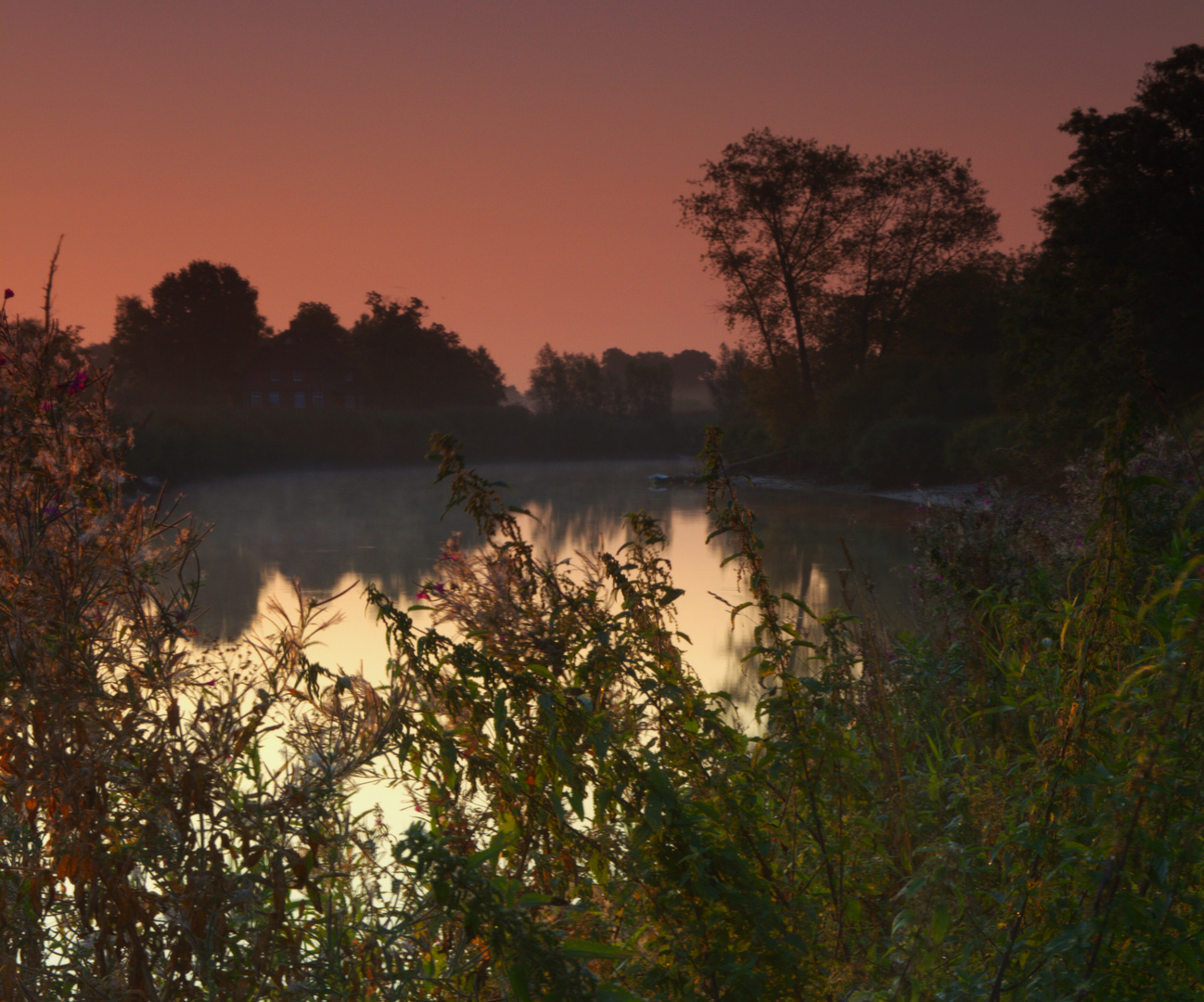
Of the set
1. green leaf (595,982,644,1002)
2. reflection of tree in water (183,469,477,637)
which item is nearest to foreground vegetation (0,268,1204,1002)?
green leaf (595,982,644,1002)

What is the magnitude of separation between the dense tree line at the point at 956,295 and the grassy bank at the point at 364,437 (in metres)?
8.36

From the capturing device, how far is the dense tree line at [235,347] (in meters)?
58.7

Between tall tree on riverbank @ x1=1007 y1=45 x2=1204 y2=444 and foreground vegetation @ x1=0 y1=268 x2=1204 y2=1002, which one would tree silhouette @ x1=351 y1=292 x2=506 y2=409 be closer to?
tall tree on riverbank @ x1=1007 y1=45 x2=1204 y2=444

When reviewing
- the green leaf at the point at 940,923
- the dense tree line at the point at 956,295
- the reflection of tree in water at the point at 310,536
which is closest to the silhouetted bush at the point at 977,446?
the dense tree line at the point at 956,295

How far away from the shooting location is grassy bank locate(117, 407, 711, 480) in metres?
33.4

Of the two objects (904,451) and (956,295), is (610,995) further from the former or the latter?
(956,295)

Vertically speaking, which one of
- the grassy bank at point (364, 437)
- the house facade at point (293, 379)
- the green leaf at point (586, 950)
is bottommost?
the green leaf at point (586, 950)

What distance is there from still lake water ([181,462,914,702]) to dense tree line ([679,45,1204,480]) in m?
3.52

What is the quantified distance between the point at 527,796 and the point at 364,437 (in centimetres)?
4244

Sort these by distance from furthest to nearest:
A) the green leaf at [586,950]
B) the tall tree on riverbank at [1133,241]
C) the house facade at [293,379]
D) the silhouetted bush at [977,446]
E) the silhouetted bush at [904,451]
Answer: the house facade at [293,379] → the silhouetted bush at [904,451] → the silhouetted bush at [977,446] → the tall tree on riverbank at [1133,241] → the green leaf at [586,950]

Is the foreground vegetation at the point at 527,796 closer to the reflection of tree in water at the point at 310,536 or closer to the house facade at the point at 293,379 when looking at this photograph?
the reflection of tree in water at the point at 310,536

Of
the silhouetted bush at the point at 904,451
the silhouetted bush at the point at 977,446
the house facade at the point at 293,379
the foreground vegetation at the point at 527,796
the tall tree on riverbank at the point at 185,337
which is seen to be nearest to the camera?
the foreground vegetation at the point at 527,796

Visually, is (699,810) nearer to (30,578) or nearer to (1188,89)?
(30,578)

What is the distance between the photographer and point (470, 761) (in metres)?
1.81
